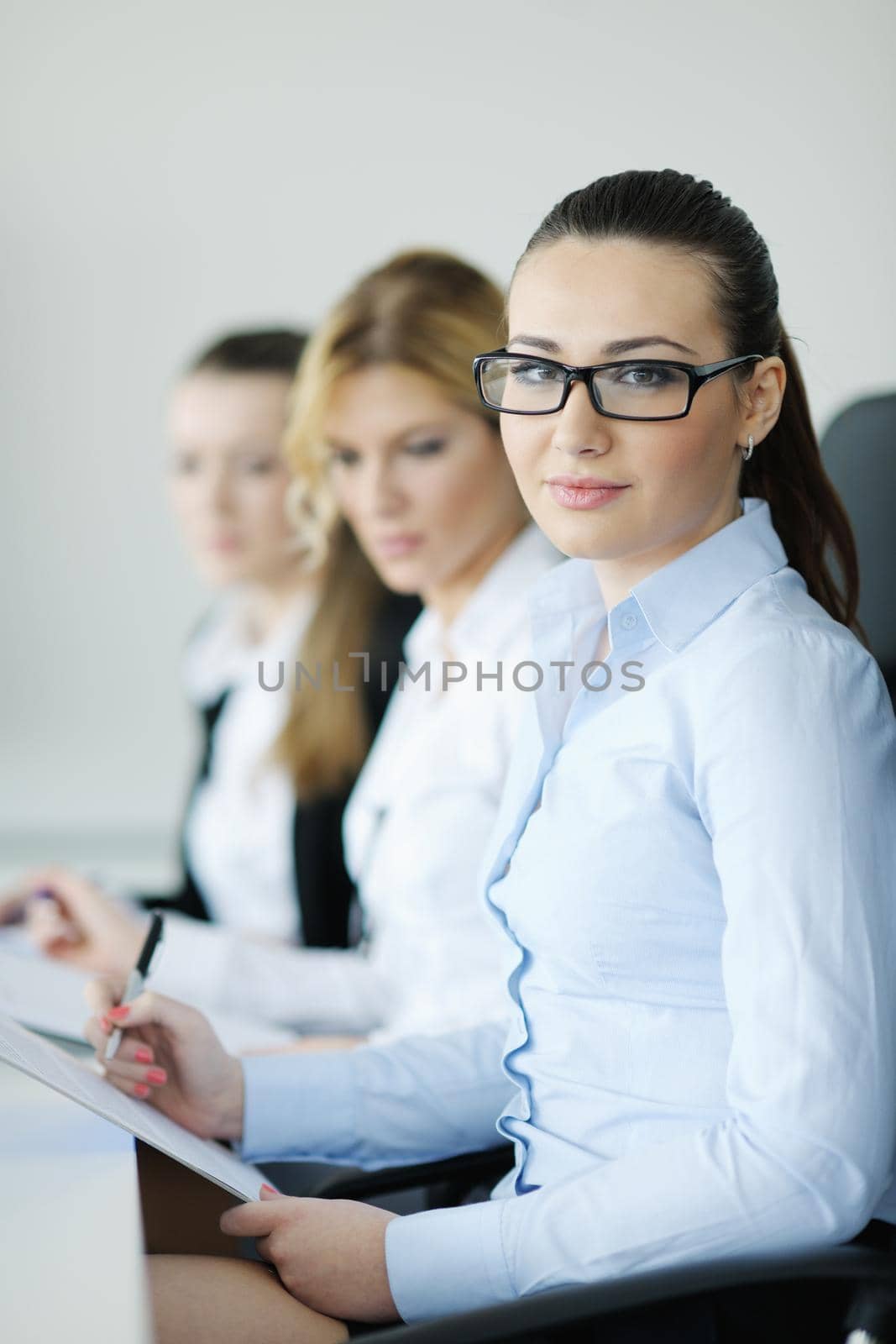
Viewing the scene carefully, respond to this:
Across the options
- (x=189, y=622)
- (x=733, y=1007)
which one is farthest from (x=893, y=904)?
(x=189, y=622)

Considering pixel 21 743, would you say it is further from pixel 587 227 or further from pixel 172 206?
pixel 587 227

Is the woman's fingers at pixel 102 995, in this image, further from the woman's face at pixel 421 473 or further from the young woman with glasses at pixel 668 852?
the woman's face at pixel 421 473

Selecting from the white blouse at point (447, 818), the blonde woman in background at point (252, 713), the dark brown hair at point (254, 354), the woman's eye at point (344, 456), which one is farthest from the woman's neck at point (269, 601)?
the white blouse at point (447, 818)

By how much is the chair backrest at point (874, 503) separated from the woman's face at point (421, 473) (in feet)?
1.45

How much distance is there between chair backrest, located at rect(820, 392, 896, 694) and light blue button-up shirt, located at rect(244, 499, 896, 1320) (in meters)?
0.32

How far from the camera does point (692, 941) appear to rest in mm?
877

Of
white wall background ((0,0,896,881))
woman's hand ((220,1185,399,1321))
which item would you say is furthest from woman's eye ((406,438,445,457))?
white wall background ((0,0,896,881))

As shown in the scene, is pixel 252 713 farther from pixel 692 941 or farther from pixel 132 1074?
pixel 692 941

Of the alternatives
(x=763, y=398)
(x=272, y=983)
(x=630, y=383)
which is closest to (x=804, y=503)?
(x=763, y=398)

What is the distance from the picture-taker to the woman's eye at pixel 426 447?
1.56 m

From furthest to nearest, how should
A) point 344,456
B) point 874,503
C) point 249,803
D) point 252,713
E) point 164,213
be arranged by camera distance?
1. point 164,213
2. point 252,713
3. point 249,803
4. point 344,456
5. point 874,503

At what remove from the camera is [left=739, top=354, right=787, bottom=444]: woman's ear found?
0.93m

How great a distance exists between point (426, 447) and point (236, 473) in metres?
0.76

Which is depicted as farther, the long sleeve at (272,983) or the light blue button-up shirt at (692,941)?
the long sleeve at (272,983)
